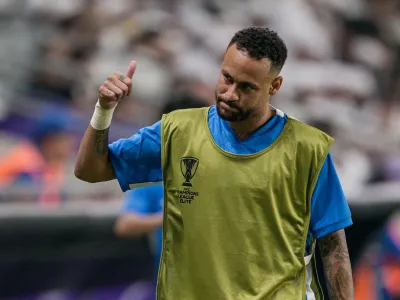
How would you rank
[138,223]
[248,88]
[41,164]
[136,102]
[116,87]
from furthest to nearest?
1. [136,102]
2. [41,164]
3. [138,223]
4. [248,88]
5. [116,87]

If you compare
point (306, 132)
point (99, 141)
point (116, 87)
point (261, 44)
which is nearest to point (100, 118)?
point (99, 141)

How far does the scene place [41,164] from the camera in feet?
23.7

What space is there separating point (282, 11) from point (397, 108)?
1.56 metres

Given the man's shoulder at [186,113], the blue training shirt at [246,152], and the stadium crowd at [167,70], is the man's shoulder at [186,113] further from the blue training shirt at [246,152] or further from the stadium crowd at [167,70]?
the stadium crowd at [167,70]

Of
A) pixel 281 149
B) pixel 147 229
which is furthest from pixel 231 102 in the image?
pixel 147 229

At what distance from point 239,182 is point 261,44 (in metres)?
0.54

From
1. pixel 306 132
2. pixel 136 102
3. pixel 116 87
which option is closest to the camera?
pixel 116 87

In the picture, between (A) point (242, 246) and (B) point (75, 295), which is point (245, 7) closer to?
(B) point (75, 295)

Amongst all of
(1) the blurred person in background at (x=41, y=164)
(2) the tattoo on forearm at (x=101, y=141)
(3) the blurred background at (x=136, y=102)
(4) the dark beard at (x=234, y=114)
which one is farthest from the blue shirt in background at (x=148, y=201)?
(4) the dark beard at (x=234, y=114)

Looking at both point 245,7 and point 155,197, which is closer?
point 155,197

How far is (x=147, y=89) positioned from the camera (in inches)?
324

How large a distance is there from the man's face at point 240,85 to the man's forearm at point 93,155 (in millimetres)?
485

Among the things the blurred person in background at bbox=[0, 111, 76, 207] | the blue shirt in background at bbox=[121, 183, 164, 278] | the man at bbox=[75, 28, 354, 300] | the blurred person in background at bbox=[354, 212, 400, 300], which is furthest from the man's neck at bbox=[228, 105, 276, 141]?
the blurred person in background at bbox=[354, 212, 400, 300]

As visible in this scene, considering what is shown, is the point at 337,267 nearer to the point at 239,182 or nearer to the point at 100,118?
the point at 239,182
